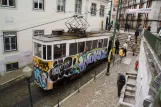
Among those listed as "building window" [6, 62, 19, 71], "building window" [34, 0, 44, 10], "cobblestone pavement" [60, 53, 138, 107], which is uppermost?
"building window" [34, 0, 44, 10]

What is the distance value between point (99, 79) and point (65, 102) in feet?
12.7

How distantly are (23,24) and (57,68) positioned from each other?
6262mm

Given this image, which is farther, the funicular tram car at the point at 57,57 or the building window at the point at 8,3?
the building window at the point at 8,3

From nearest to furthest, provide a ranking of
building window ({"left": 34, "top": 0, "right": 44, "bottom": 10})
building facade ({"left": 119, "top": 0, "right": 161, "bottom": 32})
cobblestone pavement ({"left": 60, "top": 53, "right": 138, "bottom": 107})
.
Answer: cobblestone pavement ({"left": 60, "top": 53, "right": 138, "bottom": 107}) → building window ({"left": 34, "top": 0, "right": 44, "bottom": 10}) → building facade ({"left": 119, "top": 0, "right": 161, "bottom": 32})

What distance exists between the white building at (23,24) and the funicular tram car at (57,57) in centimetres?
414

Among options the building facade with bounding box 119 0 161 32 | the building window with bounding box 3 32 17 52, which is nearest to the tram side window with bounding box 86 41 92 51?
the building window with bounding box 3 32 17 52

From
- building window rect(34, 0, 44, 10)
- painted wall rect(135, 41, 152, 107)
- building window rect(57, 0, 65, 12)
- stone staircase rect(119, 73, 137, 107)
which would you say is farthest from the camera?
building window rect(57, 0, 65, 12)

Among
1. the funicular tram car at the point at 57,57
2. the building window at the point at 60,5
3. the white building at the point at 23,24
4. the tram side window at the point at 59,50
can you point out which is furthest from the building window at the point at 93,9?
the tram side window at the point at 59,50

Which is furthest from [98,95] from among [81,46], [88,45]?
[88,45]

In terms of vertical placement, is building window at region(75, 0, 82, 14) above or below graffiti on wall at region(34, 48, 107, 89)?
above

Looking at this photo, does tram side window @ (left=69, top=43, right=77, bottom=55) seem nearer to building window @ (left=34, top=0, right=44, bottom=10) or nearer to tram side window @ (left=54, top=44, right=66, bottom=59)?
tram side window @ (left=54, top=44, right=66, bottom=59)

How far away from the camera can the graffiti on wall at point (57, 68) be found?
30.0 feet

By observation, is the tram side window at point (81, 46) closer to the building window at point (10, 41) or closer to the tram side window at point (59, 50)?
the tram side window at point (59, 50)

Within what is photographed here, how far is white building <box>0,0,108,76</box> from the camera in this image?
1202cm
